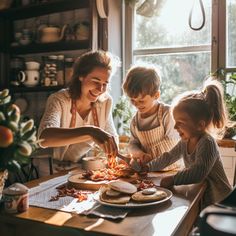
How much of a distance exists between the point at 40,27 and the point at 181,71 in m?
1.20

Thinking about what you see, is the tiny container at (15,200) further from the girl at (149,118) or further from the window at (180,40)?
the window at (180,40)

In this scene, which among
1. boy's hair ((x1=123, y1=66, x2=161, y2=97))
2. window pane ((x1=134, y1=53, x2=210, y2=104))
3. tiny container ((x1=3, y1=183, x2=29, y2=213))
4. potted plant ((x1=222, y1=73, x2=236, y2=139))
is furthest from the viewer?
window pane ((x1=134, y1=53, x2=210, y2=104))

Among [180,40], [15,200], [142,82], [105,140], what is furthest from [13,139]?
[180,40]

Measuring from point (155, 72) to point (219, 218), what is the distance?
1.13m

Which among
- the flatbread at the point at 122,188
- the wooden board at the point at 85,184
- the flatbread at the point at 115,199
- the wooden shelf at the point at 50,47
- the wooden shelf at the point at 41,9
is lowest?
the wooden board at the point at 85,184

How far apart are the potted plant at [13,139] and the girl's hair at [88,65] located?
3.13ft

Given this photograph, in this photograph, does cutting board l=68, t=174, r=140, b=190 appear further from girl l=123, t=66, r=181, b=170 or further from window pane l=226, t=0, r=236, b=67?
window pane l=226, t=0, r=236, b=67

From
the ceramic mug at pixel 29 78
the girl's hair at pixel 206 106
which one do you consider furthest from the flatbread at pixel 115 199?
the ceramic mug at pixel 29 78

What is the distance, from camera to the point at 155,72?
5.66ft

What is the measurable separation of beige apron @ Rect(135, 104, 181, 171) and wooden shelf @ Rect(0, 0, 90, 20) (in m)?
1.29

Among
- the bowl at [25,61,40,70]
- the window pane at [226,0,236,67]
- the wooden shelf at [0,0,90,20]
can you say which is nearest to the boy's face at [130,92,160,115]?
the window pane at [226,0,236,67]

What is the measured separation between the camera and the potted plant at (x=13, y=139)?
0.76m

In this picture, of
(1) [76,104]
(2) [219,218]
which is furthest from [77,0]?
(2) [219,218]

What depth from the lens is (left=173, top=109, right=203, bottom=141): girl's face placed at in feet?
A: 4.55
